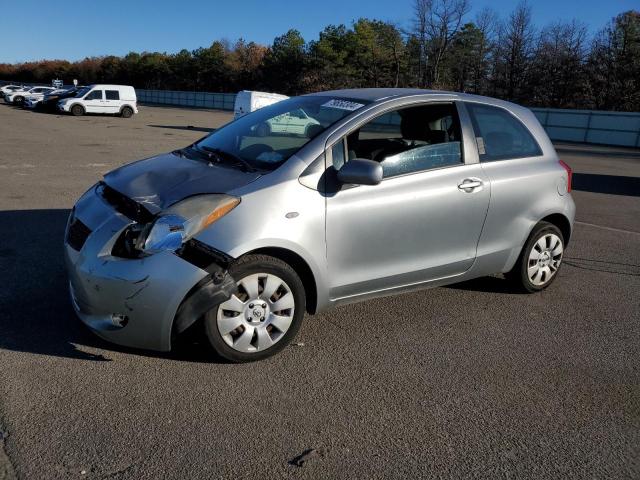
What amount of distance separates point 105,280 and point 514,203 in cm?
319

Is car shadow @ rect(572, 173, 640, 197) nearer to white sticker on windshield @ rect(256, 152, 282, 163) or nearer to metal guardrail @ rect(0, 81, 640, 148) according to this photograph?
white sticker on windshield @ rect(256, 152, 282, 163)

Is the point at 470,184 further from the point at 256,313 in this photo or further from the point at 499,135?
the point at 256,313

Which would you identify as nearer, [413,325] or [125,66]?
[413,325]

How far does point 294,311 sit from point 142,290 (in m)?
0.95

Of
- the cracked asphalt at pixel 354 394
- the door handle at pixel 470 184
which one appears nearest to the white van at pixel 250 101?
the cracked asphalt at pixel 354 394

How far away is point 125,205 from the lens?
145 inches

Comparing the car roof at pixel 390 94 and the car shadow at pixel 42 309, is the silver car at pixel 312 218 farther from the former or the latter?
the car shadow at pixel 42 309

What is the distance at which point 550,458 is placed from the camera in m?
2.85

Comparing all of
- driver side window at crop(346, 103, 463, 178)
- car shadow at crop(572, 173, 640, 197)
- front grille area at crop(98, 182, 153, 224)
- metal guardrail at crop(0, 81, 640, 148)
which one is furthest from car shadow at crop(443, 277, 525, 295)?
metal guardrail at crop(0, 81, 640, 148)

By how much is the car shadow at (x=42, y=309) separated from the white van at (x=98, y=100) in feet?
100

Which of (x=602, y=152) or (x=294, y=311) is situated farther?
(x=602, y=152)

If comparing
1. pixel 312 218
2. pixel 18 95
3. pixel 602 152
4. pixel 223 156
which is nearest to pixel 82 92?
pixel 18 95

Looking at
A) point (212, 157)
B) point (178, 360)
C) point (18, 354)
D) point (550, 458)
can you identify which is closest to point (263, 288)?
point (178, 360)

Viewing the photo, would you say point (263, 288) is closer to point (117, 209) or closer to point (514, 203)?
point (117, 209)
